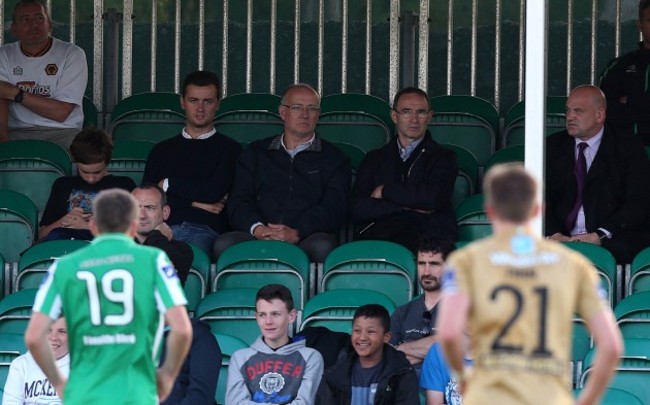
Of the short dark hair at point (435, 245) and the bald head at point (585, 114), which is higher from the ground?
the bald head at point (585, 114)

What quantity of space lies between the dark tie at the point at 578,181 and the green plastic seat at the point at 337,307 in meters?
1.49

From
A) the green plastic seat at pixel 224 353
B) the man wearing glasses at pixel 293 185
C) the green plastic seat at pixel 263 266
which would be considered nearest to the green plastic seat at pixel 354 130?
the man wearing glasses at pixel 293 185

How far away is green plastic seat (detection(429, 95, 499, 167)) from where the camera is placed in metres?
11.3

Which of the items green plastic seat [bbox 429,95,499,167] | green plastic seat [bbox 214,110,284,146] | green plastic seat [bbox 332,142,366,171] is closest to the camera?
green plastic seat [bbox 332,142,366,171]

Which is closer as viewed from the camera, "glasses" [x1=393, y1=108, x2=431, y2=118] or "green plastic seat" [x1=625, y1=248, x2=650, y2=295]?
"green plastic seat" [x1=625, y1=248, x2=650, y2=295]

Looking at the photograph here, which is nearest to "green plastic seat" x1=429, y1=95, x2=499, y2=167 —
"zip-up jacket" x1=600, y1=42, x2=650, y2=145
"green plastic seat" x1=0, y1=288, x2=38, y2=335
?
"zip-up jacket" x1=600, y1=42, x2=650, y2=145

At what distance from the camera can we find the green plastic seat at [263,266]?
9.27 m

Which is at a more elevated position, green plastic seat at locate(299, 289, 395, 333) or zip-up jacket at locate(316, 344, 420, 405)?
green plastic seat at locate(299, 289, 395, 333)

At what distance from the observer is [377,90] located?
12680 millimetres

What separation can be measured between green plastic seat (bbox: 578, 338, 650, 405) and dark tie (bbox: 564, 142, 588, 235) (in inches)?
63.9

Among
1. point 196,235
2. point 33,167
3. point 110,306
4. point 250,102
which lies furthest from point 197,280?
point 110,306

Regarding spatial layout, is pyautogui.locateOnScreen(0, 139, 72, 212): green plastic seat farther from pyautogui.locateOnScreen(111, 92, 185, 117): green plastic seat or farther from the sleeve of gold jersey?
the sleeve of gold jersey

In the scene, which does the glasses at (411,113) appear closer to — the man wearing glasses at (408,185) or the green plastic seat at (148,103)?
the man wearing glasses at (408,185)

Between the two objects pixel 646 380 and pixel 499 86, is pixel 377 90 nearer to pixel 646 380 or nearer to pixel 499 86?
pixel 499 86
